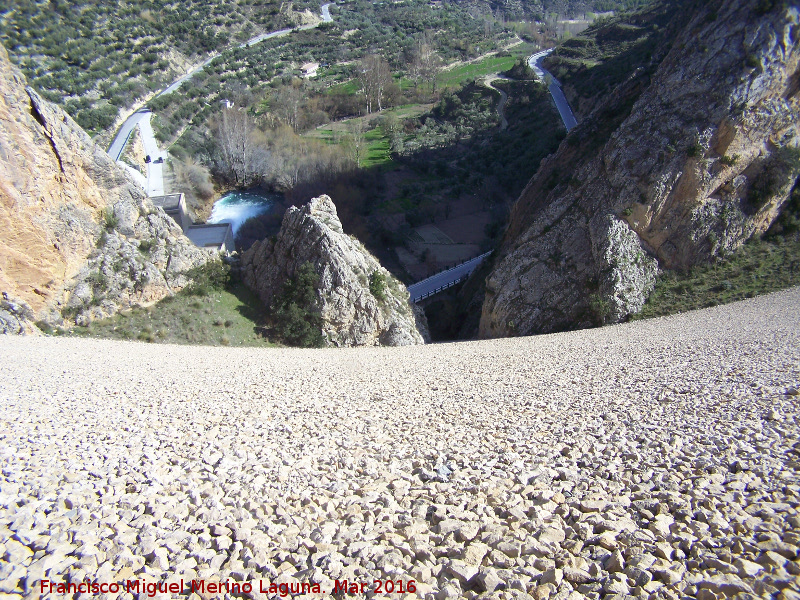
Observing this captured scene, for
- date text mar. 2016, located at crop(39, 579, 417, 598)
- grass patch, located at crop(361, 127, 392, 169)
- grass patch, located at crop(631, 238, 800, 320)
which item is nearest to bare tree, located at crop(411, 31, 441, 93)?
grass patch, located at crop(361, 127, 392, 169)

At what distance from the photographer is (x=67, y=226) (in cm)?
2109

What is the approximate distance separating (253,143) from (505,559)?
60379 millimetres

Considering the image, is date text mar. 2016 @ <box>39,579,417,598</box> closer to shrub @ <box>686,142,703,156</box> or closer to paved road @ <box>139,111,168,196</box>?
shrub @ <box>686,142,703,156</box>

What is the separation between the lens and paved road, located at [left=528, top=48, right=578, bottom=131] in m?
54.8

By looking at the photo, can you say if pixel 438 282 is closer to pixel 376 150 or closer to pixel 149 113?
pixel 376 150

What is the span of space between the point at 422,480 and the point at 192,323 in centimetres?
1931

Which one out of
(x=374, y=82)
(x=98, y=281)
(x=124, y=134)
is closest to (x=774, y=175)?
(x=98, y=281)

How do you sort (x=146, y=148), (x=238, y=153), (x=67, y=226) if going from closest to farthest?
1. (x=67, y=226)
2. (x=146, y=148)
3. (x=238, y=153)

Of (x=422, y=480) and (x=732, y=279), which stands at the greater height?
(x=732, y=279)

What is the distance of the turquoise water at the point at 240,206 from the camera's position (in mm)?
49103

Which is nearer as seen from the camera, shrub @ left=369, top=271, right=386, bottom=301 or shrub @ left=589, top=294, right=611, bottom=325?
shrub @ left=589, top=294, right=611, bottom=325

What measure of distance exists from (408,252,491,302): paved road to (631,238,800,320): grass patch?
1755 centimetres

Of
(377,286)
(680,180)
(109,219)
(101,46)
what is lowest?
(377,286)

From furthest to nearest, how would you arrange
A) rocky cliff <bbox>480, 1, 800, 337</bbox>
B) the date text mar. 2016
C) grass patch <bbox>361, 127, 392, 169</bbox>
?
grass patch <bbox>361, 127, 392, 169</bbox>
rocky cliff <bbox>480, 1, 800, 337</bbox>
the date text mar. 2016
